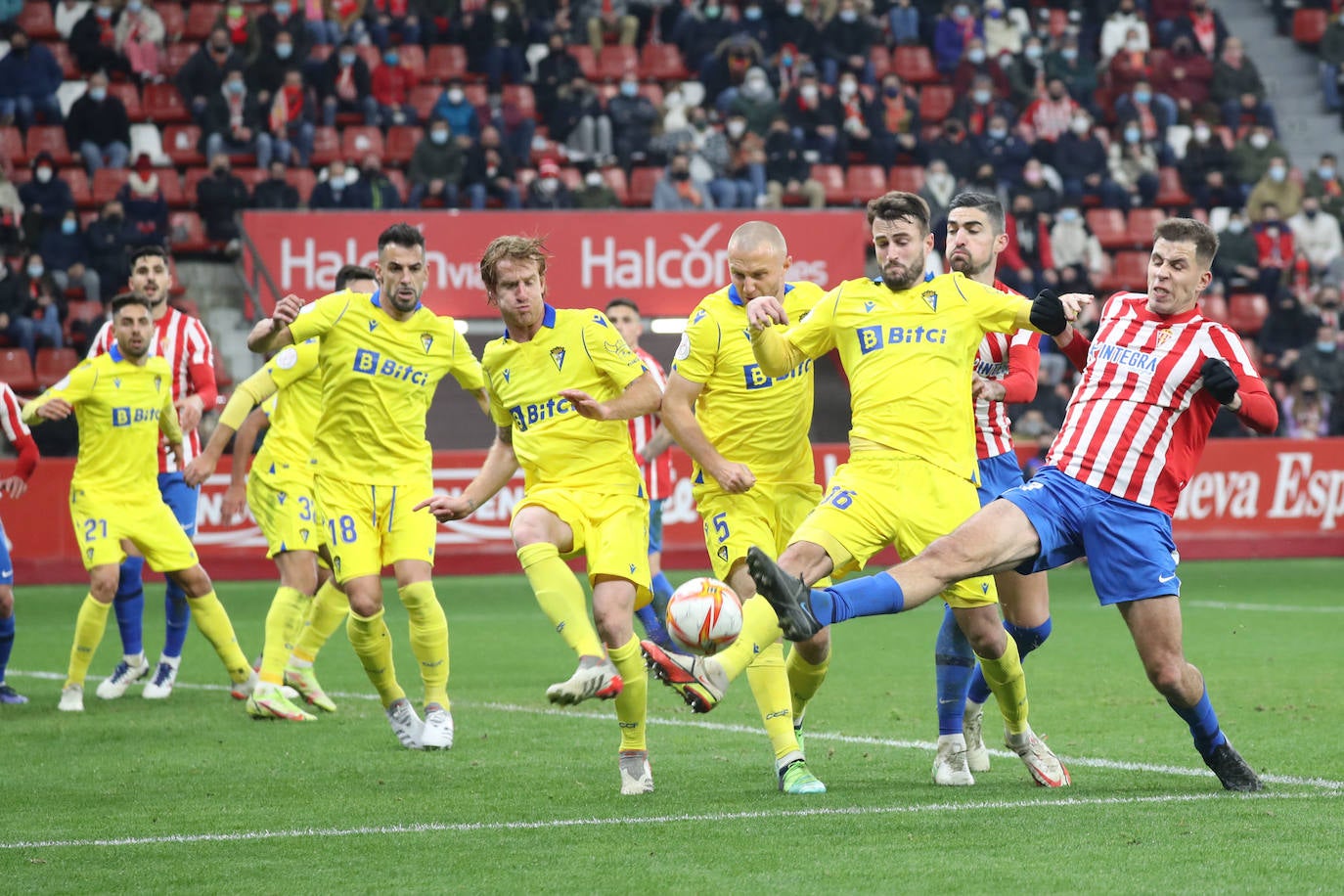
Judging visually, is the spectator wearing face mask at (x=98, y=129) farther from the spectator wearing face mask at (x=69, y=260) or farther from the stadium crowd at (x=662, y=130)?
the spectator wearing face mask at (x=69, y=260)

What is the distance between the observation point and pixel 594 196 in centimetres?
2280

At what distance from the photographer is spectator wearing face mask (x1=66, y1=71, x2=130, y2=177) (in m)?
23.0

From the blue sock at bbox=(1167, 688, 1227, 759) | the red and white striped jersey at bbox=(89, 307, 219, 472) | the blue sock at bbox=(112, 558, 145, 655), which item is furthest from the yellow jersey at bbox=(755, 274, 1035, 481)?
the blue sock at bbox=(112, 558, 145, 655)

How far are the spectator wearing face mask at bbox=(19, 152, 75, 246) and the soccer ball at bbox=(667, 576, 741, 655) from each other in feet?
56.6

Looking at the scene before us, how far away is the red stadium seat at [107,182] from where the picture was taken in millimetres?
22500

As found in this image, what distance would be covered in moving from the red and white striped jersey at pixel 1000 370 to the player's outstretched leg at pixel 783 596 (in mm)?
2037

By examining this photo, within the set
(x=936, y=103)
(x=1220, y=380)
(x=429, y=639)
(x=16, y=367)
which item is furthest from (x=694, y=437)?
(x=936, y=103)

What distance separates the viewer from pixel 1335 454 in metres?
20.8

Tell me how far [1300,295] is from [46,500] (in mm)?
16735

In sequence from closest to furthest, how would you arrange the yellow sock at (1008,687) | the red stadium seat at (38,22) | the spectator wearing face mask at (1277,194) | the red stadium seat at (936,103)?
1. the yellow sock at (1008,687)
2. the red stadium seat at (38,22)
3. the spectator wearing face mask at (1277,194)
4. the red stadium seat at (936,103)

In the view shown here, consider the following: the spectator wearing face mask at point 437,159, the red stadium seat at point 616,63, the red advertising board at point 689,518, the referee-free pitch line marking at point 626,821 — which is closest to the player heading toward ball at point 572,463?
the referee-free pitch line marking at point 626,821

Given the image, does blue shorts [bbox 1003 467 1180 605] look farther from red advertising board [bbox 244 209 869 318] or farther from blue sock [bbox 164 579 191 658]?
red advertising board [bbox 244 209 869 318]

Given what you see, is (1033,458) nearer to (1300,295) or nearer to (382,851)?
(1300,295)

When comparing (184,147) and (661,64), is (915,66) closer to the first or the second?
(661,64)
